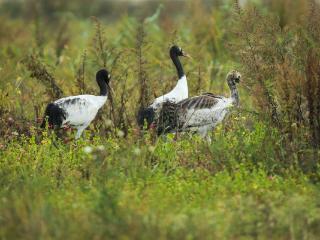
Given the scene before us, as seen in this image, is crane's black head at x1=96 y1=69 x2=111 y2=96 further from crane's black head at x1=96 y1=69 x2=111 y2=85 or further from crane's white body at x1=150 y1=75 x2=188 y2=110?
crane's white body at x1=150 y1=75 x2=188 y2=110

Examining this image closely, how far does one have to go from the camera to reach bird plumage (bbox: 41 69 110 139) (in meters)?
10.4

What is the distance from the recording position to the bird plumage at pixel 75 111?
34.2ft

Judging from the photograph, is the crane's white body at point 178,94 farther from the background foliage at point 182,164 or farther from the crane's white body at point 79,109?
the crane's white body at point 79,109

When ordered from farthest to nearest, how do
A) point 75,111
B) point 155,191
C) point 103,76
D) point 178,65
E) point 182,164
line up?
point 178,65 → point 103,76 → point 75,111 → point 182,164 → point 155,191

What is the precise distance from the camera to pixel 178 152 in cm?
884

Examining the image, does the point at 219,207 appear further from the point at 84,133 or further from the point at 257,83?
the point at 84,133

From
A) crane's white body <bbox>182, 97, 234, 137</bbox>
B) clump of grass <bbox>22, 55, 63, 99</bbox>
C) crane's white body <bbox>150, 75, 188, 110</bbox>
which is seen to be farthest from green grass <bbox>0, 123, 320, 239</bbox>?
clump of grass <bbox>22, 55, 63, 99</bbox>

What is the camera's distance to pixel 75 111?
34.5 feet

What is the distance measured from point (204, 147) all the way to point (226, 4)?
750 cm

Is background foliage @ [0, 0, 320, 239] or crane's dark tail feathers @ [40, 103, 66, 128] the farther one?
crane's dark tail feathers @ [40, 103, 66, 128]

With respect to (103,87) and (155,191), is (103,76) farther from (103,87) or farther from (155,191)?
(155,191)

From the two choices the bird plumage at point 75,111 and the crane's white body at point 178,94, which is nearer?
the bird plumage at point 75,111

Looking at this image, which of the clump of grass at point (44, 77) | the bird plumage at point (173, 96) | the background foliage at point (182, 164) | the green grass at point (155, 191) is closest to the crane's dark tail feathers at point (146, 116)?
the bird plumage at point (173, 96)

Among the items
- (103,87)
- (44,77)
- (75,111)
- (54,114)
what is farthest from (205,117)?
(44,77)
